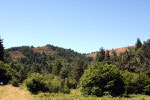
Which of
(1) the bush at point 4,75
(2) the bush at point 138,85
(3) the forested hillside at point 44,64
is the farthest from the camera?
(3) the forested hillside at point 44,64

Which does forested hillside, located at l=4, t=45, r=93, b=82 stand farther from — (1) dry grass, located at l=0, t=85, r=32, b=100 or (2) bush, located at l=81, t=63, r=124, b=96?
(2) bush, located at l=81, t=63, r=124, b=96

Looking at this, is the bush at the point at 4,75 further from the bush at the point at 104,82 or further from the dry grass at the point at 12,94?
the bush at the point at 104,82

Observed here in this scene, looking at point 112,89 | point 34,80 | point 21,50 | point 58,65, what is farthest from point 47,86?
point 21,50

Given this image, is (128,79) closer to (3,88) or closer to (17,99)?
(17,99)

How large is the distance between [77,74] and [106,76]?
40.0 metres

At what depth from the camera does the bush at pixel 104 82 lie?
20891 mm

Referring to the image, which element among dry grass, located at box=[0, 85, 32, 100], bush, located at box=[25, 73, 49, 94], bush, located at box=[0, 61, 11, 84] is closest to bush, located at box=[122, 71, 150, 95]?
bush, located at box=[25, 73, 49, 94]

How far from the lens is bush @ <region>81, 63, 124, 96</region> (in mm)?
20891

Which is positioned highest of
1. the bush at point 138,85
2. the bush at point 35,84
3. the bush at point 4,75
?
the bush at point 4,75

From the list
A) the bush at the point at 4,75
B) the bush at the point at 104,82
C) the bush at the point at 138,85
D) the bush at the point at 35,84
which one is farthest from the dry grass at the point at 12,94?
the bush at the point at 138,85

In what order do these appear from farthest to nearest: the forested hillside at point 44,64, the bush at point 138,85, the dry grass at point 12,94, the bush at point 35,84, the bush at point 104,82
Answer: the forested hillside at point 44,64
the bush at point 138,85
the bush at point 35,84
the dry grass at point 12,94
the bush at point 104,82

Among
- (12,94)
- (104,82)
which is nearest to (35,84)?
(12,94)

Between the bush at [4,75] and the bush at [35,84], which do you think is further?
the bush at [4,75]

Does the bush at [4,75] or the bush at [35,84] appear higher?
the bush at [4,75]
